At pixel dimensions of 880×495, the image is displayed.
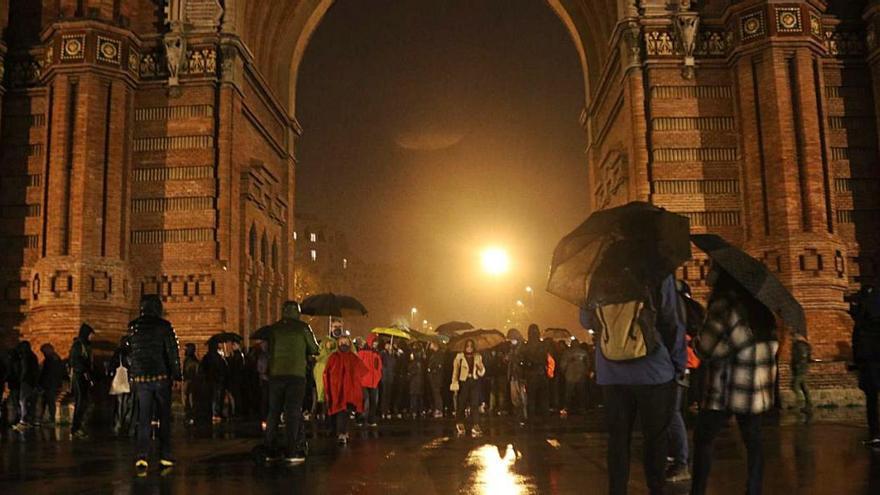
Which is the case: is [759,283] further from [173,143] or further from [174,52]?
[174,52]

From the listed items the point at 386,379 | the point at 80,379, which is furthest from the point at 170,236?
the point at 80,379

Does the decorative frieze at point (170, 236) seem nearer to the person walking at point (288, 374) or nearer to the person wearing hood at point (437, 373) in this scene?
the person wearing hood at point (437, 373)

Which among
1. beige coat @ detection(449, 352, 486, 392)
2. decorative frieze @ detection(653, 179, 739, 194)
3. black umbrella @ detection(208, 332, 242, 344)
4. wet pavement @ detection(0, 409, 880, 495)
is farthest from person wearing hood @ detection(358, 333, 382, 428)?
decorative frieze @ detection(653, 179, 739, 194)

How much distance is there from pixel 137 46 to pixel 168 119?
1.98 metres

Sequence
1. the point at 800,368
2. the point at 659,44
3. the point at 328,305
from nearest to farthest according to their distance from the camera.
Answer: the point at 800,368 → the point at 328,305 → the point at 659,44

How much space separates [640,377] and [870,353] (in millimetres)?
6185

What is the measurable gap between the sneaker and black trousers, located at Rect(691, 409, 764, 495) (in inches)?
72.1

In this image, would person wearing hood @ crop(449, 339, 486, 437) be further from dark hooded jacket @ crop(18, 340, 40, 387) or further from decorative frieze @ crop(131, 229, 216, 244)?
dark hooded jacket @ crop(18, 340, 40, 387)

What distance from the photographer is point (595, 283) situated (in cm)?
547

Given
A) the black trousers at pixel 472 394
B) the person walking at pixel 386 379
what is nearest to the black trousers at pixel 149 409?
the black trousers at pixel 472 394

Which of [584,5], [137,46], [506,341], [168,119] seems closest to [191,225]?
[168,119]

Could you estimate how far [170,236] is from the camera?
21.7m

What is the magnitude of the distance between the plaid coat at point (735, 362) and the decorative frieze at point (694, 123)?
16087 mm

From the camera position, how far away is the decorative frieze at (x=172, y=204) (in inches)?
859
